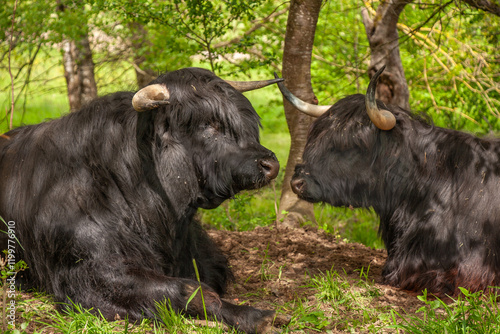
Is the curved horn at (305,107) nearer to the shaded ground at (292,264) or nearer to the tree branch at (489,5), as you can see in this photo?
the shaded ground at (292,264)

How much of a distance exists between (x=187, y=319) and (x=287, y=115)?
3.37 m

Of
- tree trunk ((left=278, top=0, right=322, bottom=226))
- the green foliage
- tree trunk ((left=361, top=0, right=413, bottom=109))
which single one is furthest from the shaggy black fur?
tree trunk ((left=361, top=0, right=413, bottom=109))

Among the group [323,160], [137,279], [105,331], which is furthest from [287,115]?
[105,331]

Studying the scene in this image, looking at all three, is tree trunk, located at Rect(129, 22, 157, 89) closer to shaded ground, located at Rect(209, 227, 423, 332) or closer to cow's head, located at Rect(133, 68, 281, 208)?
shaded ground, located at Rect(209, 227, 423, 332)

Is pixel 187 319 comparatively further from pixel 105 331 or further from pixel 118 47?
pixel 118 47

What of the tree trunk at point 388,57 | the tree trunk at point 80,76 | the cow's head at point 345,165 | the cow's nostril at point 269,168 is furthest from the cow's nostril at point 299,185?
the tree trunk at point 80,76

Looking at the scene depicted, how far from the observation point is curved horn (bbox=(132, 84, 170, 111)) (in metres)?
3.78

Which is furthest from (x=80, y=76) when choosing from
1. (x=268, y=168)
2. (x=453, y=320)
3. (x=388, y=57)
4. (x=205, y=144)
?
(x=453, y=320)

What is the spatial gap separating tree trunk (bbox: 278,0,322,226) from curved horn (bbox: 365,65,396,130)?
5.63 feet

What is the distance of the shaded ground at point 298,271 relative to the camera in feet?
13.1

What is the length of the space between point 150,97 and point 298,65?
266cm

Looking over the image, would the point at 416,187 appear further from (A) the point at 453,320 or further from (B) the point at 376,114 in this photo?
(A) the point at 453,320

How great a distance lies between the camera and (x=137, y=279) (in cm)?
374

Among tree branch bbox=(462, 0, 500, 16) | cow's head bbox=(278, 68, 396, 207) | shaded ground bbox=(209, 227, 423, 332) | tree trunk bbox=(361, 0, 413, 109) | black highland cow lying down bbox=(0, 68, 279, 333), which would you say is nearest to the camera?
black highland cow lying down bbox=(0, 68, 279, 333)
